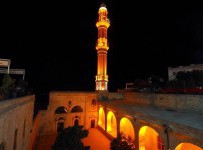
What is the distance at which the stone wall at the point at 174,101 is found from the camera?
13.0 m

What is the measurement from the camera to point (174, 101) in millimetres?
15148

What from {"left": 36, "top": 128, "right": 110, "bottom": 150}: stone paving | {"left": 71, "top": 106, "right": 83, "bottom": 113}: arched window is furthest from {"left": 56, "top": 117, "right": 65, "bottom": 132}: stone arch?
{"left": 36, "top": 128, "right": 110, "bottom": 150}: stone paving

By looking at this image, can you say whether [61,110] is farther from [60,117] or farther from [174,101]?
[174,101]

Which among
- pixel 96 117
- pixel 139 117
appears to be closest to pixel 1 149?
pixel 139 117

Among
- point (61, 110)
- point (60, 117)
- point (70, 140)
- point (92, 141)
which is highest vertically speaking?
point (70, 140)

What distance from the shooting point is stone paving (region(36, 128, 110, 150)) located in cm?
1717

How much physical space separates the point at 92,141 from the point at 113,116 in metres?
4.75

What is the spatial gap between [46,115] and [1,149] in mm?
18436

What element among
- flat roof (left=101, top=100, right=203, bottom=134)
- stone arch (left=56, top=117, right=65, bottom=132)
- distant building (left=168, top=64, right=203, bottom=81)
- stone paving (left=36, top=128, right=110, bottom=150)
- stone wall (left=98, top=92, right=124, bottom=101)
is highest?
distant building (left=168, top=64, right=203, bottom=81)

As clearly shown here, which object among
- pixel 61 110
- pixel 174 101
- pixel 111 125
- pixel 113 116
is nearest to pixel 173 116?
pixel 174 101

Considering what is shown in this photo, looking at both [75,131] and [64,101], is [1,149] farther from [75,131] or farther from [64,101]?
[64,101]

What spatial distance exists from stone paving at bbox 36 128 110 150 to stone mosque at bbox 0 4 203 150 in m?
0.89

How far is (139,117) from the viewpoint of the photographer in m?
12.3

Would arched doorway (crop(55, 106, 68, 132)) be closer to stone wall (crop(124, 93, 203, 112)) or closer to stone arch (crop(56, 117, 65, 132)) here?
stone arch (crop(56, 117, 65, 132))
